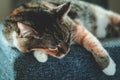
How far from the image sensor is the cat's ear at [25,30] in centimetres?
92

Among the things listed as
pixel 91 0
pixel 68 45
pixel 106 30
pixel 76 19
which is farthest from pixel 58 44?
pixel 91 0

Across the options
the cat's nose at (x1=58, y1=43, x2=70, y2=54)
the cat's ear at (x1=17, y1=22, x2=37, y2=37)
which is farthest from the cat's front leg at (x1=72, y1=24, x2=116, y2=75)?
the cat's ear at (x1=17, y1=22, x2=37, y2=37)

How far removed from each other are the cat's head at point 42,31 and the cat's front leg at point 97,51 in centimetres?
10

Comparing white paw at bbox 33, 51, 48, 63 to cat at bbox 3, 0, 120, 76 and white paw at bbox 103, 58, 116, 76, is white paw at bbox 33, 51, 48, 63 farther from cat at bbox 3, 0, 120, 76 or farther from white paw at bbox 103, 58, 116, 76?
white paw at bbox 103, 58, 116, 76

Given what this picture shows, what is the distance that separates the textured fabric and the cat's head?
37mm

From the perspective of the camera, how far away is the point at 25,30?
93 cm

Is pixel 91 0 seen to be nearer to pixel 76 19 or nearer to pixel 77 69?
pixel 76 19

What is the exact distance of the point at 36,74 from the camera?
3.20ft

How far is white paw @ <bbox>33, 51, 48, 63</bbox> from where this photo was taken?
976 mm

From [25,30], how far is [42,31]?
0.06 meters

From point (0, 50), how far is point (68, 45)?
30 cm

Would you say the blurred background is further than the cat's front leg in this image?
Yes

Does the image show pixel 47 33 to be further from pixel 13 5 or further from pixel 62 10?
pixel 13 5

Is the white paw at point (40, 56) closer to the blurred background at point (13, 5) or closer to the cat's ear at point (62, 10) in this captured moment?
the cat's ear at point (62, 10)
